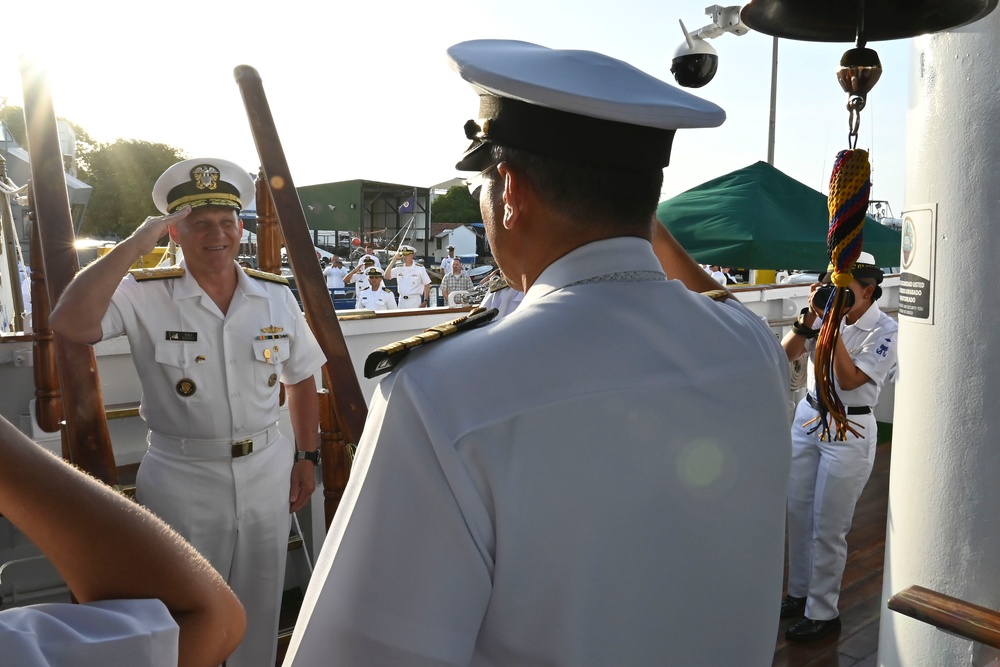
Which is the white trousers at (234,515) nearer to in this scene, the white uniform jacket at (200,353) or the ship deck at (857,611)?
the white uniform jacket at (200,353)

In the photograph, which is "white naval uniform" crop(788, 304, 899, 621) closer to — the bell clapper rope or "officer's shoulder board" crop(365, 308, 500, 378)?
the bell clapper rope

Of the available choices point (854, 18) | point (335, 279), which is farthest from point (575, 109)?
point (335, 279)

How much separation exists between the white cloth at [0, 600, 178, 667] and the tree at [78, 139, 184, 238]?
34982 millimetres

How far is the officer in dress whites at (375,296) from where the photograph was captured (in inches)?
447

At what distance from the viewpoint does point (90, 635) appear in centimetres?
61

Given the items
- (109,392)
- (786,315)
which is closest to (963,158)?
(109,392)

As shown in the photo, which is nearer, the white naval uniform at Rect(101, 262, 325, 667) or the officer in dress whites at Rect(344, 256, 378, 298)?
the white naval uniform at Rect(101, 262, 325, 667)

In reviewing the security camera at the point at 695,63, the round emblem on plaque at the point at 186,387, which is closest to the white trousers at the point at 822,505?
the security camera at the point at 695,63

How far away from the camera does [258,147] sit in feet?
6.96

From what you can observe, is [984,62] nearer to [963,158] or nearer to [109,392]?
[963,158]

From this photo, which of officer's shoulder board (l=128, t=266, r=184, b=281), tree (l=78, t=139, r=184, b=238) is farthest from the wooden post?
tree (l=78, t=139, r=184, b=238)

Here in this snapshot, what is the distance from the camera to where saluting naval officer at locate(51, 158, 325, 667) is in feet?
7.77

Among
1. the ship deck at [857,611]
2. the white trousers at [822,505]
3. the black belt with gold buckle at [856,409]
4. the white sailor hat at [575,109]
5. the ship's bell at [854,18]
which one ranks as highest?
the ship's bell at [854,18]

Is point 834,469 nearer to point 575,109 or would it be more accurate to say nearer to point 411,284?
point 575,109
